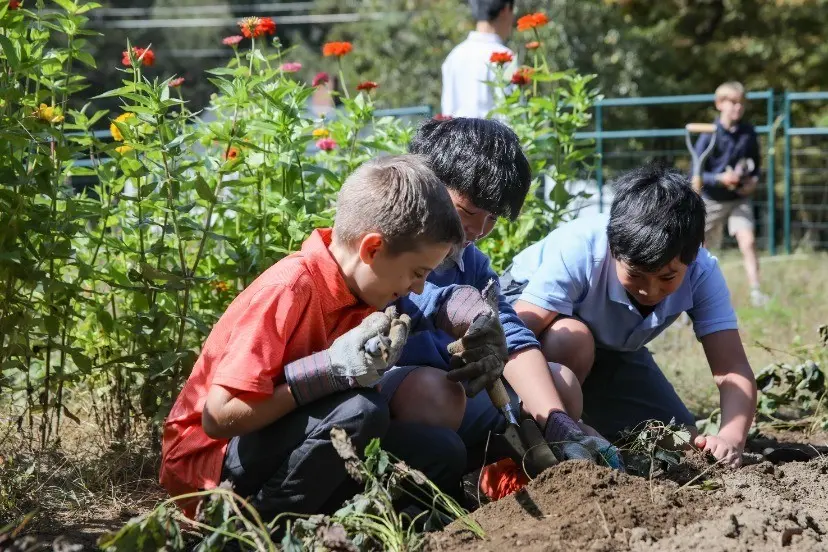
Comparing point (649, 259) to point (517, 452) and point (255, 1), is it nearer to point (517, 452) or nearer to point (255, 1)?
point (517, 452)

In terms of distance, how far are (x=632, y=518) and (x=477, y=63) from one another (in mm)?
3550

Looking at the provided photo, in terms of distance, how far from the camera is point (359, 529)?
218 centimetres

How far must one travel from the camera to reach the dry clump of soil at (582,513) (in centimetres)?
213

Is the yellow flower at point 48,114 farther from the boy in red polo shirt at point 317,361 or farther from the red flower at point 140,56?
the boy in red polo shirt at point 317,361

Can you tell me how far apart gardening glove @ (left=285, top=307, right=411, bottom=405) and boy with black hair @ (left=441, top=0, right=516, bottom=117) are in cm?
324

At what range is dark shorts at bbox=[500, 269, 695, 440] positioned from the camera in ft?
11.4

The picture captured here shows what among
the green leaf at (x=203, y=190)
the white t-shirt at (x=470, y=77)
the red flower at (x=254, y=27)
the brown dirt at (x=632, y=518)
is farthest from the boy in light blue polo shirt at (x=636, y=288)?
the white t-shirt at (x=470, y=77)

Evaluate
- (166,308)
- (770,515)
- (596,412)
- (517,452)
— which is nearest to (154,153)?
(166,308)

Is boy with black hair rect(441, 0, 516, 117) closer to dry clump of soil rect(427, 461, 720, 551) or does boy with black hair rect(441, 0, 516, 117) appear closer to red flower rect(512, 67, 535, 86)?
red flower rect(512, 67, 535, 86)

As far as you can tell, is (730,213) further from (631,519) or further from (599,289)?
(631,519)

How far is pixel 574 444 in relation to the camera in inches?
102

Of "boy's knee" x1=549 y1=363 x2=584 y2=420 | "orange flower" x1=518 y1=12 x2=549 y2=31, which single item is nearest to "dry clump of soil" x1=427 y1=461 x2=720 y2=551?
"boy's knee" x1=549 y1=363 x2=584 y2=420

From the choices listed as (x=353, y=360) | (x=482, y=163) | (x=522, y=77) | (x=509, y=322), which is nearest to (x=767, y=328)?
(x=522, y=77)

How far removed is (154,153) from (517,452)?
4.40 feet
